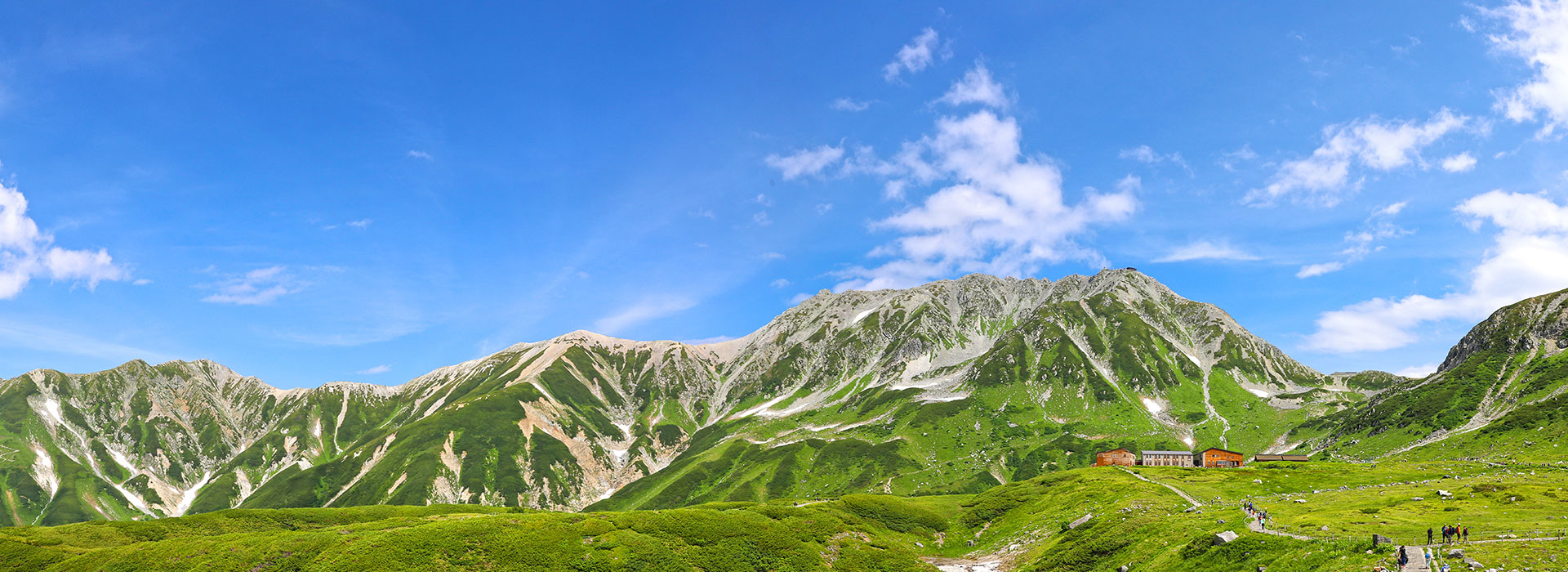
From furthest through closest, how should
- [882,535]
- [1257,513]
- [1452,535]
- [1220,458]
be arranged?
[1220,458]
[882,535]
[1257,513]
[1452,535]

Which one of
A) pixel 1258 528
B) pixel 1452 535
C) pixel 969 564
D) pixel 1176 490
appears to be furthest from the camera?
pixel 1176 490

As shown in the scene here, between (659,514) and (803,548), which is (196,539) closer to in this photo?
(659,514)

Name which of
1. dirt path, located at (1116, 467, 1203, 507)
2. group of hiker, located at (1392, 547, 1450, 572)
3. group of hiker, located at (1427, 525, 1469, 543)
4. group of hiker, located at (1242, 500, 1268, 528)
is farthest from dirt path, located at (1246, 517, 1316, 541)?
dirt path, located at (1116, 467, 1203, 507)

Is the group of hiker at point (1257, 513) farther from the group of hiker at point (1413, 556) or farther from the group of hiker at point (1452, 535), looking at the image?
the group of hiker at point (1413, 556)

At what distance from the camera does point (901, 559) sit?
100312mm

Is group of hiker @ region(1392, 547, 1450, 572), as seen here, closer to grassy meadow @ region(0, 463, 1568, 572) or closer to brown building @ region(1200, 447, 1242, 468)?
grassy meadow @ region(0, 463, 1568, 572)

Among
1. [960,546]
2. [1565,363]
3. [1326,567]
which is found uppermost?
[1565,363]

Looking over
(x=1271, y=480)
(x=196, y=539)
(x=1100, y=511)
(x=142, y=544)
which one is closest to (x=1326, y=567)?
(x=1100, y=511)

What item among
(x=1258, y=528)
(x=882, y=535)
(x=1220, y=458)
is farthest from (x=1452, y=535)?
(x=1220, y=458)

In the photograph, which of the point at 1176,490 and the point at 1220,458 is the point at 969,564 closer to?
the point at 1176,490

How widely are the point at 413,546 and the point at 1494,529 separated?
4235 inches

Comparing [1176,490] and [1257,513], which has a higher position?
[1176,490]

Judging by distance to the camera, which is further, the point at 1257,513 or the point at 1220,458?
the point at 1220,458

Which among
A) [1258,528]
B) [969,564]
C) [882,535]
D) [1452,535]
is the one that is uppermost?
[1452,535]
